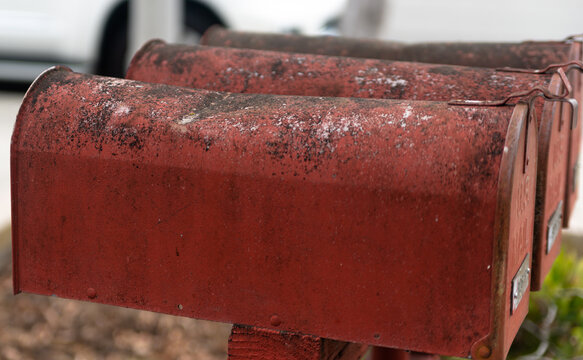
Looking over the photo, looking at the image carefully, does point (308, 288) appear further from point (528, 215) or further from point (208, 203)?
point (528, 215)

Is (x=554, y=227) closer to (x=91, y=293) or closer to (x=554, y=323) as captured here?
(x=91, y=293)

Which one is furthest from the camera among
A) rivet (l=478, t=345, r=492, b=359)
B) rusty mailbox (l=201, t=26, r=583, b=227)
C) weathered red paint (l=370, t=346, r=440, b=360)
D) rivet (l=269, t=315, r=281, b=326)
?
weathered red paint (l=370, t=346, r=440, b=360)

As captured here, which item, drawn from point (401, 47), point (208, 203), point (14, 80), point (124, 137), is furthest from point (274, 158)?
point (14, 80)

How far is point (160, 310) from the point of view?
1.39 m

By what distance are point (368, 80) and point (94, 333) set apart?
2384mm

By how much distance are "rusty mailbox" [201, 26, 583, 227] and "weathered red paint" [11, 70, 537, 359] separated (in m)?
0.56

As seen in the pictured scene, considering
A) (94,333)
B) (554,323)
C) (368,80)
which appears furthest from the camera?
(94,333)

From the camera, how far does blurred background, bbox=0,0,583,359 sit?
11.0ft

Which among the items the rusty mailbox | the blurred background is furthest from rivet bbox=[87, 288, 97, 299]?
the blurred background

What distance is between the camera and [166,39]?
3.53m

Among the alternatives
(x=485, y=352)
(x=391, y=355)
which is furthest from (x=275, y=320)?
(x=391, y=355)

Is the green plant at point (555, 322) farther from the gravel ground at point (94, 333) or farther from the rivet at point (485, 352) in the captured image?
the rivet at point (485, 352)

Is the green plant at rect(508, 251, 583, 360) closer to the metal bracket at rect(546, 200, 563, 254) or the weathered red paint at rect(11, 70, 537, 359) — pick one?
the metal bracket at rect(546, 200, 563, 254)

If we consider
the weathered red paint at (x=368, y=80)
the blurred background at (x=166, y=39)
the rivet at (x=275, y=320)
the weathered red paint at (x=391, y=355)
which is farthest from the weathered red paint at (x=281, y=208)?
the blurred background at (x=166, y=39)
